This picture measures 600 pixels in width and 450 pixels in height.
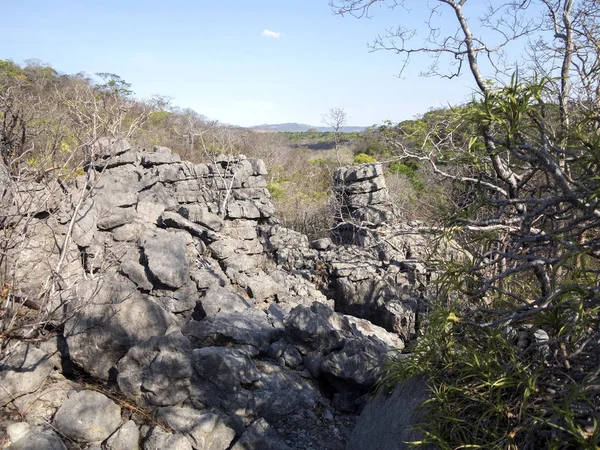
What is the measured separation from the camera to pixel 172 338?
3.90 m

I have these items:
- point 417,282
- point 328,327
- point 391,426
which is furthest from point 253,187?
point 391,426

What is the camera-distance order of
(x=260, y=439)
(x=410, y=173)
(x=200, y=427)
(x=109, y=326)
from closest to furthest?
(x=200, y=427), (x=260, y=439), (x=109, y=326), (x=410, y=173)

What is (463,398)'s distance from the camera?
98.7 inches

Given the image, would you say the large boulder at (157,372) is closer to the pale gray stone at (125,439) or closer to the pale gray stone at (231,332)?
the pale gray stone at (125,439)

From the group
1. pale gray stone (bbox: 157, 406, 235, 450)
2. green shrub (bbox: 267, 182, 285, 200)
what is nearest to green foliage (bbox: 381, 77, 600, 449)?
pale gray stone (bbox: 157, 406, 235, 450)

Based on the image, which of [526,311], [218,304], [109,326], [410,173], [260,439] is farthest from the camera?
[410,173]

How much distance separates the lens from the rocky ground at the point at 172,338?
3.38m

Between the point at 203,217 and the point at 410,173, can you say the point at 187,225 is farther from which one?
the point at 410,173

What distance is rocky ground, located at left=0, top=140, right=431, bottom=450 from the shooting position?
3.38 m

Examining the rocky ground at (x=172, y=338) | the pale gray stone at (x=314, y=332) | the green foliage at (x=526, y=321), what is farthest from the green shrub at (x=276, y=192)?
the green foliage at (x=526, y=321)

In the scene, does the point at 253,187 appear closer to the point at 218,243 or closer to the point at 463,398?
the point at 218,243

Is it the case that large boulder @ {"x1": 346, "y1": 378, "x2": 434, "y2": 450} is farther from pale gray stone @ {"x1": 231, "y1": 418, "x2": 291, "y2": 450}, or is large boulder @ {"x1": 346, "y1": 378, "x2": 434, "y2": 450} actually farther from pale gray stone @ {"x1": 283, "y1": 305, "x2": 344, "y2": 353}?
pale gray stone @ {"x1": 283, "y1": 305, "x2": 344, "y2": 353}

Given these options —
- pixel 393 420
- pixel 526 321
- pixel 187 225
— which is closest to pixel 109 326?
pixel 393 420

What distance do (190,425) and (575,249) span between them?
274 cm
